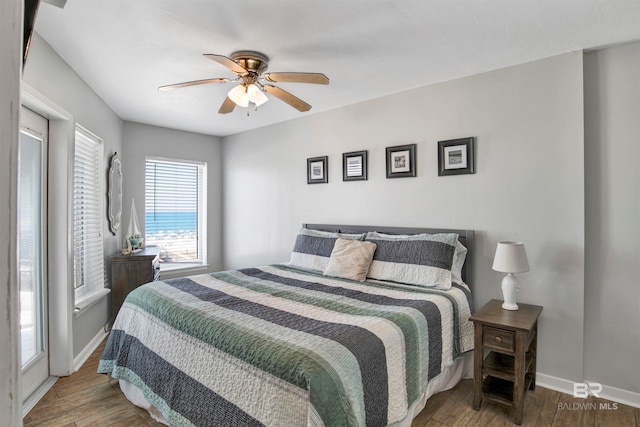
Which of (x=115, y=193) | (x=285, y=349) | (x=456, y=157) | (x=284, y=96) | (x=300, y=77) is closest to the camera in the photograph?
(x=285, y=349)

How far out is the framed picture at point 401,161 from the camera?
130 inches

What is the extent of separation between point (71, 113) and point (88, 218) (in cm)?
104

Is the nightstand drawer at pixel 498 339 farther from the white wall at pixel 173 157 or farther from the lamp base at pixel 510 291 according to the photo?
the white wall at pixel 173 157

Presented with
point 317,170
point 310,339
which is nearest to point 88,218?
point 317,170

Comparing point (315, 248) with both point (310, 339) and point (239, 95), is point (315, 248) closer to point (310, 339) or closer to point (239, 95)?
point (239, 95)

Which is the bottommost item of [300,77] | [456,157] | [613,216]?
[613,216]

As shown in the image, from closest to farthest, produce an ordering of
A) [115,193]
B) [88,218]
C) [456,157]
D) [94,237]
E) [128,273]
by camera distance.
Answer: [456,157] < [88,218] < [94,237] < [128,273] < [115,193]

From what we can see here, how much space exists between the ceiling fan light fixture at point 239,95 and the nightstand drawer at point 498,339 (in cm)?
233

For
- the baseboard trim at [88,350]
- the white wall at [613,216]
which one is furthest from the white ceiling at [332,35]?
the baseboard trim at [88,350]

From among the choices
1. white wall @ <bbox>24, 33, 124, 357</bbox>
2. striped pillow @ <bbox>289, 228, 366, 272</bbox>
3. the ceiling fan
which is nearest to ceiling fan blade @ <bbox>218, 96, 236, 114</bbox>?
the ceiling fan

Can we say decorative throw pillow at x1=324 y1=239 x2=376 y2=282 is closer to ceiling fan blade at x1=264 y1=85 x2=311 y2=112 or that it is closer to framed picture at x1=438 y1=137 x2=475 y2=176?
framed picture at x1=438 y1=137 x2=475 y2=176

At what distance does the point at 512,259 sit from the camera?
7.99 ft

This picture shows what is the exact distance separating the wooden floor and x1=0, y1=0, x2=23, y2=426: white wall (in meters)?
2.36

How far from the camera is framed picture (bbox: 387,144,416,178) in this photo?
3303 millimetres
